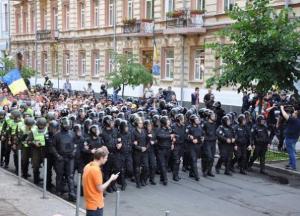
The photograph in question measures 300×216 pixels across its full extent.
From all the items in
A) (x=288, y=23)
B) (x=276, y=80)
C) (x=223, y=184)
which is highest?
(x=288, y=23)

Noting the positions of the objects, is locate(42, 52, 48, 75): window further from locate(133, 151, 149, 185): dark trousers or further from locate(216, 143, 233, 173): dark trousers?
locate(133, 151, 149, 185): dark trousers

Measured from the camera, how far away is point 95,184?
7.89 meters

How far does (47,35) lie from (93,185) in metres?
39.9

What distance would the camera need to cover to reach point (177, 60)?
31.1 metres

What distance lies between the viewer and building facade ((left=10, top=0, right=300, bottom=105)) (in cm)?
2897

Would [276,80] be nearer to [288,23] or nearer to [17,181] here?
[288,23]

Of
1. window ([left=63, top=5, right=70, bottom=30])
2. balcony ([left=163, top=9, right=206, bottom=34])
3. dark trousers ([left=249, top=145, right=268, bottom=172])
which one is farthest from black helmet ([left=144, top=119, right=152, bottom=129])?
window ([left=63, top=5, right=70, bottom=30])

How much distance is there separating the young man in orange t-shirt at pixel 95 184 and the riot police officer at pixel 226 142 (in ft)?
23.8

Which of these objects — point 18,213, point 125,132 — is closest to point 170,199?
point 125,132

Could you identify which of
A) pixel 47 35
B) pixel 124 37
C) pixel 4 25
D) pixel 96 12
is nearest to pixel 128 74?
pixel 124 37

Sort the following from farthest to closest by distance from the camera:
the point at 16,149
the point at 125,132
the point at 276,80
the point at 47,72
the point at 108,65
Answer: the point at 47,72 < the point at 108,65 < the point at 276,80 < the point at 16,149 < the point at 125,132

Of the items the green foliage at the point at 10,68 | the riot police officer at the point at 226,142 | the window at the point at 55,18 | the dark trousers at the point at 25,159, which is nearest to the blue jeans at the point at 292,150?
the riot police officer at the point at 226,142

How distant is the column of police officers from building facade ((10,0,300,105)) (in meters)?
7.10

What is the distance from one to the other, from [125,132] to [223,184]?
2821 mm
